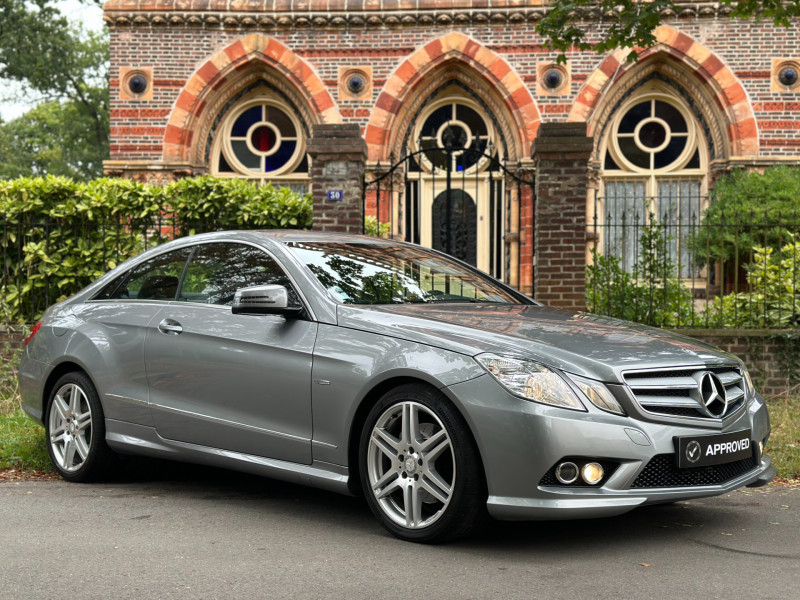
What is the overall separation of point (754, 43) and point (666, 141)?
244cm

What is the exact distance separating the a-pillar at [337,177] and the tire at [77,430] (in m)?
5.01

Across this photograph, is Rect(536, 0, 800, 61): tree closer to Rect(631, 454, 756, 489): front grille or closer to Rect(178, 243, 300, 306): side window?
Rect(178, 243, 300, 306): side window

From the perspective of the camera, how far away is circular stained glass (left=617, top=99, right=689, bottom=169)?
66.3ft

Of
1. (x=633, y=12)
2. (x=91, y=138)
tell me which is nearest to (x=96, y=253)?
(x=633, y=12)

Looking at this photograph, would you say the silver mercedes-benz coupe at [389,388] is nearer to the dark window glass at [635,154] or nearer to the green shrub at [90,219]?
the green shrub at [90,219]

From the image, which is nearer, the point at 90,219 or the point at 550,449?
the point at 550,449

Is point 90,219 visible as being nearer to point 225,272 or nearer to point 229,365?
point 225,272

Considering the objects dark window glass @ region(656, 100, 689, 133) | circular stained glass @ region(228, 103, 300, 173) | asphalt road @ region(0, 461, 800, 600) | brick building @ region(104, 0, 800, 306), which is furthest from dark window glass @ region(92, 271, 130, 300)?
dark window glass @ region(656, 100, 689, 133)

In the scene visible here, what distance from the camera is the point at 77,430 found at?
6.41 m

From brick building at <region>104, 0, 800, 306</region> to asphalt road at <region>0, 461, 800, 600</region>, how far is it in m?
13.8

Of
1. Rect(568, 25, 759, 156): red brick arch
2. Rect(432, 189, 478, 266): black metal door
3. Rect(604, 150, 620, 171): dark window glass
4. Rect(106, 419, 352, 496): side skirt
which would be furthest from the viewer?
Rect(604, 150, 620, 171): dark window glass

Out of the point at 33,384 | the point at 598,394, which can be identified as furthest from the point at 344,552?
the point at 33,384

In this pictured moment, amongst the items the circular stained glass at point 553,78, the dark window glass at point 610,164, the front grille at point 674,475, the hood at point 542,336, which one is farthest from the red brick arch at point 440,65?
the front grille at point 674,475

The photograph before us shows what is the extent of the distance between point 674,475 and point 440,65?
52.9 feet
